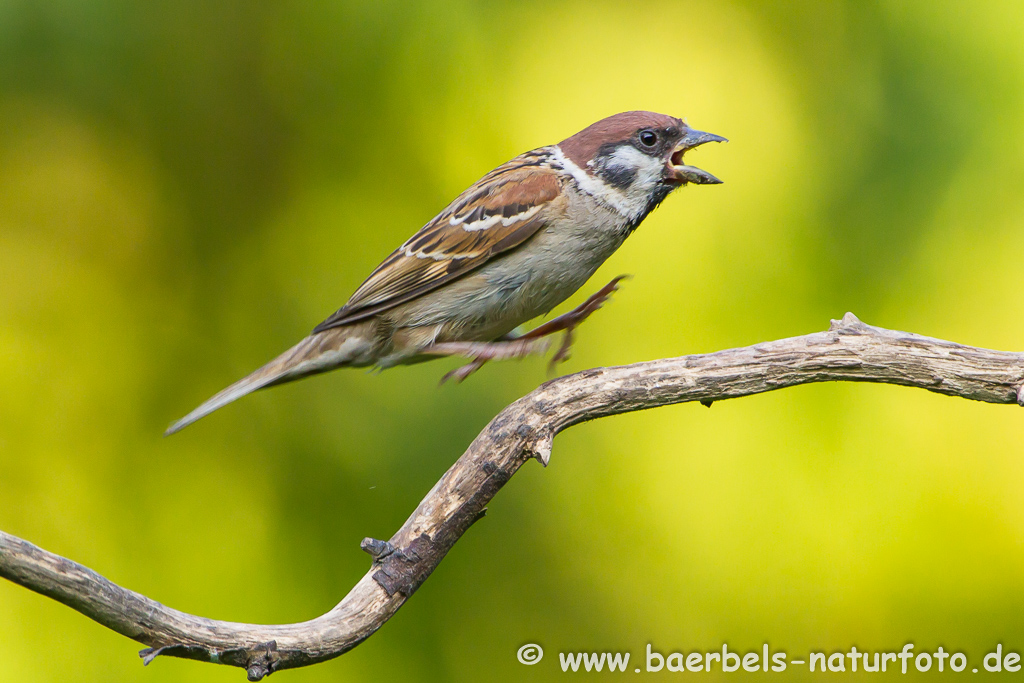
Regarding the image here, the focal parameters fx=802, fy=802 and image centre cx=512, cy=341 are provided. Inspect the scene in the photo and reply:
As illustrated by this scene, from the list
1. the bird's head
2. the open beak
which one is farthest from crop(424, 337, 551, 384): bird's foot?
the open beak

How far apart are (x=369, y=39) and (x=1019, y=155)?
396 centimetres

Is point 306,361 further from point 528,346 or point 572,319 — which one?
point 572,319

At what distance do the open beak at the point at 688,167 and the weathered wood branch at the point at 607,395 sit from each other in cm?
77

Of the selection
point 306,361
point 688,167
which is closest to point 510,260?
point 688,167

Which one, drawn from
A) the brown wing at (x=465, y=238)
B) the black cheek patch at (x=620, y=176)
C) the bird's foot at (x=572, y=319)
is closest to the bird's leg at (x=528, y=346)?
the bird's foot at (x=572, y=319)

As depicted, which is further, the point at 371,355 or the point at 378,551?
the point at 371,355

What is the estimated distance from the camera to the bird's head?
10.9 ft

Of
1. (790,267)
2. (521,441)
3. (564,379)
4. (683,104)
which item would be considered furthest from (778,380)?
(683,104)

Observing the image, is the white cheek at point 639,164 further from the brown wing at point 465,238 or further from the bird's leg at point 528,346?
the bird's leg at point 528,346

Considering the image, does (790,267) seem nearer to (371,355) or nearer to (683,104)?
(683,104)

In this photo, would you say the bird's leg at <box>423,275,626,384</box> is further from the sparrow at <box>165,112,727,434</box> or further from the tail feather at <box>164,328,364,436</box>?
the tail feather at <box>164,328,364,436</box>

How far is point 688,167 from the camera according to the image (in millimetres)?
3324

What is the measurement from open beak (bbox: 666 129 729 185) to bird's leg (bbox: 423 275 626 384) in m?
0.49

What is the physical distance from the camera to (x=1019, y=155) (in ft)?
15.7
